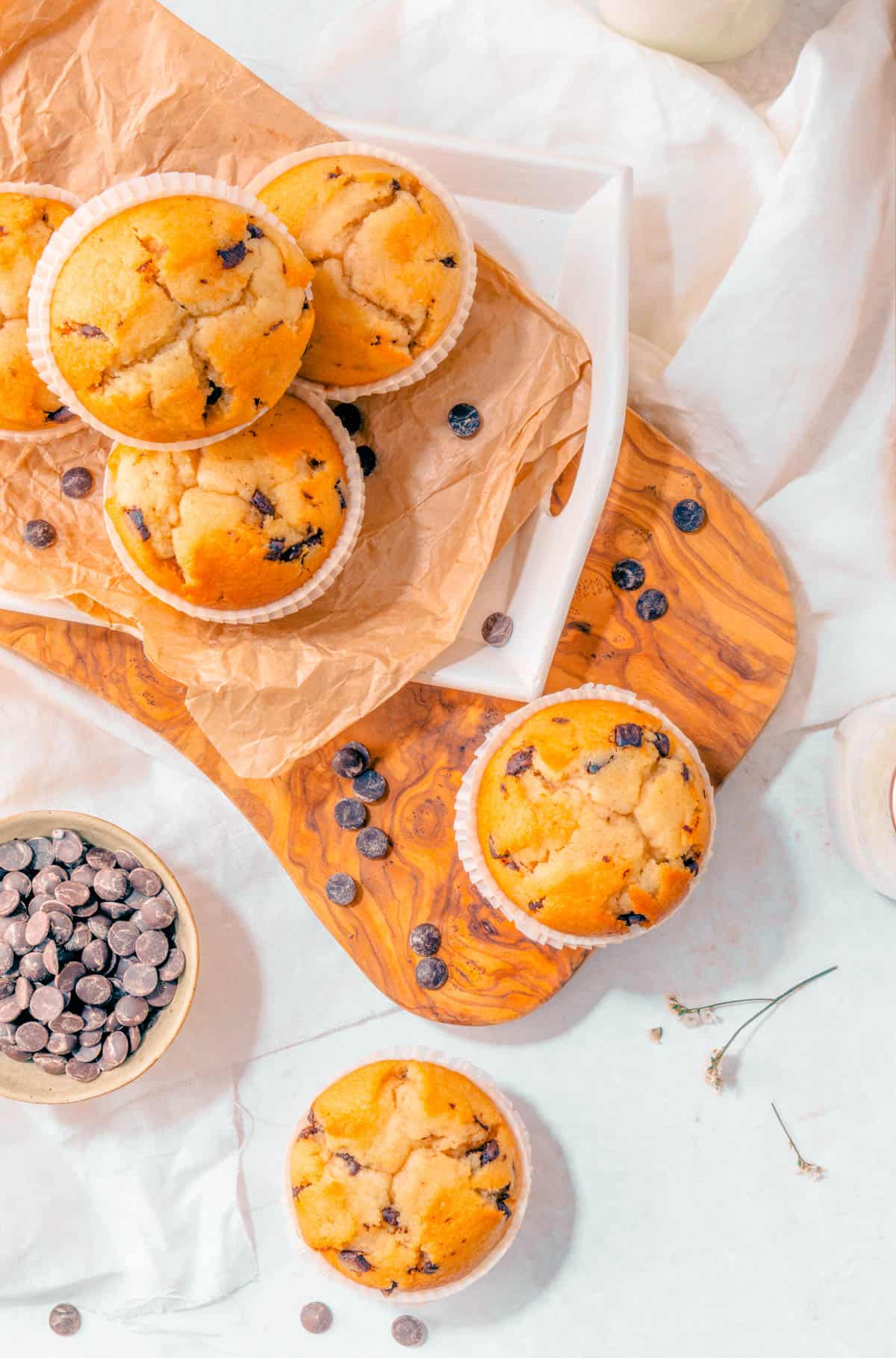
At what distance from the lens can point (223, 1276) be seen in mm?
2859

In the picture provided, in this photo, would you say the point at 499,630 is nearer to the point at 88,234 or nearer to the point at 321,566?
the point at 321,566

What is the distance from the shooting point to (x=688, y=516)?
2584 millimetres

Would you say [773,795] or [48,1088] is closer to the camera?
[48,1088]

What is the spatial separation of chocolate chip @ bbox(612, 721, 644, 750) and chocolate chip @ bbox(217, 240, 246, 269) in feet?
3.75

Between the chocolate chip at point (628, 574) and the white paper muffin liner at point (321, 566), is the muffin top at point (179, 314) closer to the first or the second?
the white paper muffin liner at point (321, 566)

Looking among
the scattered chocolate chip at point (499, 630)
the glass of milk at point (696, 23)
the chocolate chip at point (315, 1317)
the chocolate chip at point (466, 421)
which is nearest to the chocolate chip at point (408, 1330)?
the chocolate chip at point (315, 1317)

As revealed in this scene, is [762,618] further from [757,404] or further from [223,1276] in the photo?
[223,1276]

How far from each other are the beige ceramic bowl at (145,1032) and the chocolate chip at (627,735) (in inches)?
41.0

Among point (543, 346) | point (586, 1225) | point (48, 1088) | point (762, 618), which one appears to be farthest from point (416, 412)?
point (586, 1225)

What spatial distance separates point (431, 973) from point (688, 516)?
1.17m

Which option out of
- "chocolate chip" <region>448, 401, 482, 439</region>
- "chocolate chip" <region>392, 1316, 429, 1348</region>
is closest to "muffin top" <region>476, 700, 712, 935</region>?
"chocolate chip" <region>448, 401, 482, 439</region>

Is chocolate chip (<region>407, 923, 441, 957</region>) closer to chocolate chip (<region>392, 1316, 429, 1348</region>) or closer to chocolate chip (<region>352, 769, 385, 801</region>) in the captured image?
chocolate chip (<region>352, 769, 385, 801</region>)

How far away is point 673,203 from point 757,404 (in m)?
0.50

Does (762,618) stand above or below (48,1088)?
above
